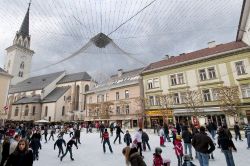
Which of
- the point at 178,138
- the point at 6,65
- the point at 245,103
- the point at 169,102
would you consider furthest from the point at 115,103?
the point at 6,65

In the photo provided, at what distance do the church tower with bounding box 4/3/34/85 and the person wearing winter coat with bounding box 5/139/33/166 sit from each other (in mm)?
74384

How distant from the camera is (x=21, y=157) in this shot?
391cm

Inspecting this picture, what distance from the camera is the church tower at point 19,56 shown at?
66.8 meters

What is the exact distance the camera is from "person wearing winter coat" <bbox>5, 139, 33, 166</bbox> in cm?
388

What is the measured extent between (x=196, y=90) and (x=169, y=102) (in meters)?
4.81

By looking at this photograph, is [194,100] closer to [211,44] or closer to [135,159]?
[211,44]

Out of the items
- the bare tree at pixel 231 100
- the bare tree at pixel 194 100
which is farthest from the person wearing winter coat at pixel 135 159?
the bare tree at pixel 194 100

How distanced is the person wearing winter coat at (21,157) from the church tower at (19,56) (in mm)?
74384

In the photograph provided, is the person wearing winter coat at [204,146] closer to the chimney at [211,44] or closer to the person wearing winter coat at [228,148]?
the person wearing winter coat at [228,148]

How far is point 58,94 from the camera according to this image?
2144 inches

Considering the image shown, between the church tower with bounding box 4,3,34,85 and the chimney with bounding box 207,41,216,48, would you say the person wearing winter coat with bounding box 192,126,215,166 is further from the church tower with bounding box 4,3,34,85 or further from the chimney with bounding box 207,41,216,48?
the church tower with bounding box 4,3,34,85

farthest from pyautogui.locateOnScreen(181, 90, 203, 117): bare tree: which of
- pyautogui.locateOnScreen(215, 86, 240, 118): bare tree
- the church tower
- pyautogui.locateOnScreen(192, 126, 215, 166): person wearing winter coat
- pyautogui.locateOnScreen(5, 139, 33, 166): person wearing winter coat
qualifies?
the church tower

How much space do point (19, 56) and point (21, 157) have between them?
251 feet

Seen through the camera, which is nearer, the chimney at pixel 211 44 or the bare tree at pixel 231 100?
the bare tree at pixel 231 100
